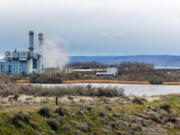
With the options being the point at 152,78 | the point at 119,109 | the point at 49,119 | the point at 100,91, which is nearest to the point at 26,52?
the point at 152,78

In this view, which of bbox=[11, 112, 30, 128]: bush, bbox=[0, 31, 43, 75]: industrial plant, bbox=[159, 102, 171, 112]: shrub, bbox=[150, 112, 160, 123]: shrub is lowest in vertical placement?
bbox=[150, 112, 160, 123]: shrub

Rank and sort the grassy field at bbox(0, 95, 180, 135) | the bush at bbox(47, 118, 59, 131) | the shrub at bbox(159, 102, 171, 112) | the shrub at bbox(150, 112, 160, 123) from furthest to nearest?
1. the shrub at bbox(159, 102, 171, 112)
2. the shrub at bbox(150, 112, 160, 123)
3. the bush at bbox(47, 118, 59, 131)
4. the grassy field at bbox(0, 95, 180, 135)

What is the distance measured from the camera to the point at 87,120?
1972cm

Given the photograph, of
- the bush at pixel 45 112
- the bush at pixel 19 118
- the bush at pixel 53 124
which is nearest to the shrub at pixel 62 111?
the bush at pixel 45 112

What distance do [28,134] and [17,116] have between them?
130 cm

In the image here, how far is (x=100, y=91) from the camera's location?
37.8 m

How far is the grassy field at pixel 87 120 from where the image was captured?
1678 centimetres

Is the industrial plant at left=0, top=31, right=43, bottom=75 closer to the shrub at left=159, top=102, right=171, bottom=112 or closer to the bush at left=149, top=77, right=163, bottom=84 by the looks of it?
the bush at left=149, top=77, right=163, bottom=84

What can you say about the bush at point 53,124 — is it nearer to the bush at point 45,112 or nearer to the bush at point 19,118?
the bush at point 45,112

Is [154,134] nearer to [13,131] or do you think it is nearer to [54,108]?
[54,108]

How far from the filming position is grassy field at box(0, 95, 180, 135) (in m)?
16.8

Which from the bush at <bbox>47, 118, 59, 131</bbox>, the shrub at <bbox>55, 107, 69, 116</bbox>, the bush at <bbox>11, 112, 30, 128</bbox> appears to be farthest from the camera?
the shrub at <bbox>55, 107, 69, 116</bbox>

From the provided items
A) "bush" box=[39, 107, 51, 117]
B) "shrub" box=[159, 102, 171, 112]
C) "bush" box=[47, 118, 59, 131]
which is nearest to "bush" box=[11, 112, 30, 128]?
"bush" box=[47, 118, 59, 131]

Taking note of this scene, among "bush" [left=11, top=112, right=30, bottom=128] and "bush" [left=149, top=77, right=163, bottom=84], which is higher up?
"bush" [left=11, top=112, right=30, bottom=128]
